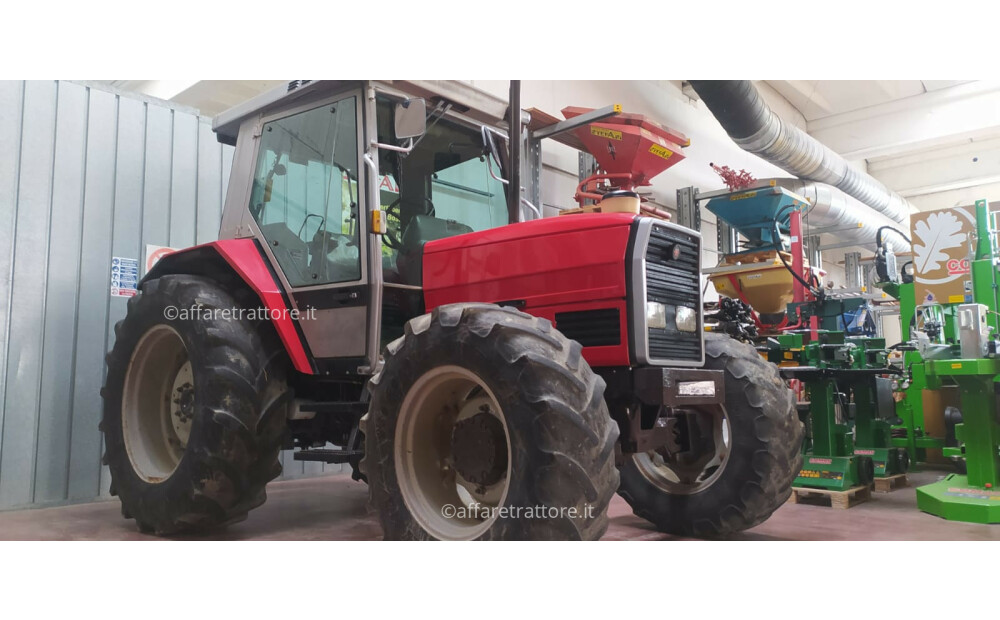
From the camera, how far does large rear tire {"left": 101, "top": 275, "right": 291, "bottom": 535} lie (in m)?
3.71

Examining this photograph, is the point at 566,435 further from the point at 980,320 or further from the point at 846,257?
the point at 846,257

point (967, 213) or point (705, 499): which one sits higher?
point (967, 213)

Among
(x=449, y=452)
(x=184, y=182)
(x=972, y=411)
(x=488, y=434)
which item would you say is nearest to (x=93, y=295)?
(x=184, y=182)

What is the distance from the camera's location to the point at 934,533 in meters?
4.22

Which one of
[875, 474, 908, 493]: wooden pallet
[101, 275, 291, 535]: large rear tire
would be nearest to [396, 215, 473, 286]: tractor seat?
[101, 275, 291, 535]: large rear tire

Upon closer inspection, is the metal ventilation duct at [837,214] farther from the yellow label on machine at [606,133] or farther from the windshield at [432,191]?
the windshield at [432,191]

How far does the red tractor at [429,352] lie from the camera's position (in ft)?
8.80

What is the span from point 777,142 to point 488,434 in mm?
8241

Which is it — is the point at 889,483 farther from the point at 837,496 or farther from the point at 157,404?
the point at 157,404

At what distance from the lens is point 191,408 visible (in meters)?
4.15

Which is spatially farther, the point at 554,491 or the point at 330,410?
the point at 330,410

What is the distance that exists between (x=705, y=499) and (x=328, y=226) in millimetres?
2492
